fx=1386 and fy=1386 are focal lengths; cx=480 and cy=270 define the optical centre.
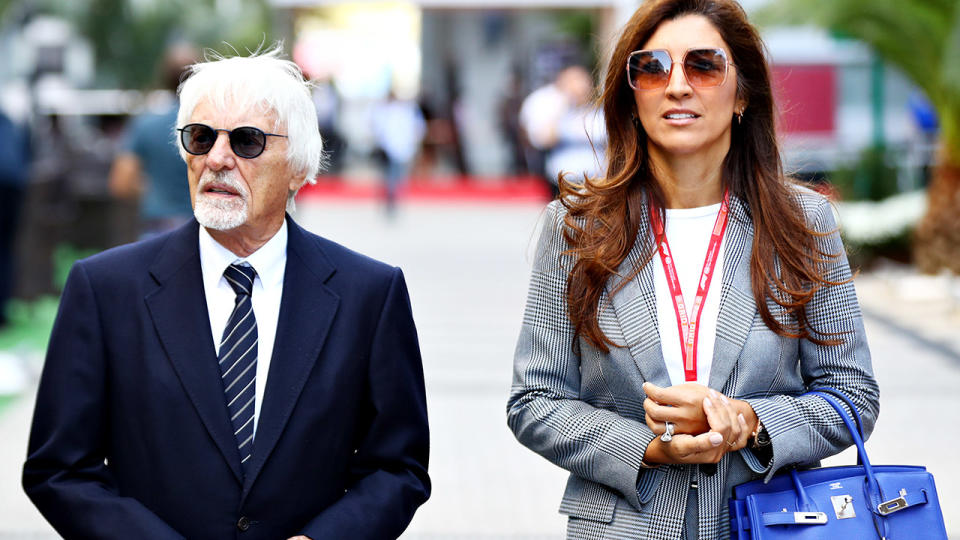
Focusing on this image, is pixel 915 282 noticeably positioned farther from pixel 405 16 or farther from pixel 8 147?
pixel 405 16

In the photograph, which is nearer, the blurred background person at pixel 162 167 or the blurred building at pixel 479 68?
A: the blurred background person at pixel 162 167

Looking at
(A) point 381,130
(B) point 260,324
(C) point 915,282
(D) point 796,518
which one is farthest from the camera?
(A) point 381,130

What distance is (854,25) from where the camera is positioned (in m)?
14.3

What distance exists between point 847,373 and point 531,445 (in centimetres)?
69

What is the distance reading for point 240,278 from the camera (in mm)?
2893

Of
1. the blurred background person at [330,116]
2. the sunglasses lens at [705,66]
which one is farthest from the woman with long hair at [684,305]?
the blurred background person at [330,116]

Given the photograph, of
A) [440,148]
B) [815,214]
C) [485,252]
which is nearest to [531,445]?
[815,214]

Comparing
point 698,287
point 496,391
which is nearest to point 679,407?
point 698,287

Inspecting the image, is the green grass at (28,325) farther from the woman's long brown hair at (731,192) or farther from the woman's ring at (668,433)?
the woman's ring at (668,433)

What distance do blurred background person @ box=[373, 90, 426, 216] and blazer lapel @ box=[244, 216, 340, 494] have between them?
62.8ft

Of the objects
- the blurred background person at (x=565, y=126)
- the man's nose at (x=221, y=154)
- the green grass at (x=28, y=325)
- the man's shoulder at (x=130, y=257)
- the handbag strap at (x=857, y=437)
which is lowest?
the green grass at (x=28, y=325)

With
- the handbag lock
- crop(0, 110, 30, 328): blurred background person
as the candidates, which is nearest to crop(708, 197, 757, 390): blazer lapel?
the handbag lock

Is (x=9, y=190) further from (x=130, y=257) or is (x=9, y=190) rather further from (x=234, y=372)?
(x=234, y=372)

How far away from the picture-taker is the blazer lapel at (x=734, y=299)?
2828 mm
